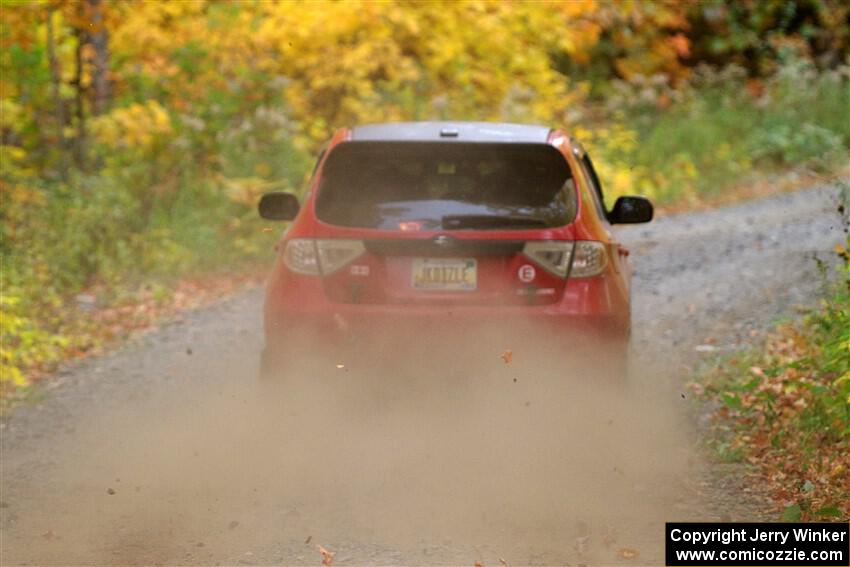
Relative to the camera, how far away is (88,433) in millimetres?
7820

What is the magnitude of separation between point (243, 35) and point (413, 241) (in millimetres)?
9654

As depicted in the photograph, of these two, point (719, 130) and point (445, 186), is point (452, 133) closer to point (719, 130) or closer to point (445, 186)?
point (445, 186)

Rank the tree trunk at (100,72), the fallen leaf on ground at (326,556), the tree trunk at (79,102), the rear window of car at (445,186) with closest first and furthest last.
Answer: the fallen leaf on ground at (326,556) < the rear window of car at (445,186) < the tree trunk at (79,102) < the tree trunk at (100,72)

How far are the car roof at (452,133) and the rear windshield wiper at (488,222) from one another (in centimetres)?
46

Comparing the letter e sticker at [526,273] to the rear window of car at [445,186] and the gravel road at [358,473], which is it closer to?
the rear window of car at [445,186]

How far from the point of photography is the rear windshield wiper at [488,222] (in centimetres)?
642

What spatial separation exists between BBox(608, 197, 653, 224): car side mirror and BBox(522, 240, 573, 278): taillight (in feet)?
4.64

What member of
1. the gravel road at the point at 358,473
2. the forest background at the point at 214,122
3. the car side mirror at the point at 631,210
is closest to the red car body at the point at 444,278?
the gravel road at the point at 358,473

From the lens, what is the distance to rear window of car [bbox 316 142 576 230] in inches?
255

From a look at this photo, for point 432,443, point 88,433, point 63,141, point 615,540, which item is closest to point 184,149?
point 63,141

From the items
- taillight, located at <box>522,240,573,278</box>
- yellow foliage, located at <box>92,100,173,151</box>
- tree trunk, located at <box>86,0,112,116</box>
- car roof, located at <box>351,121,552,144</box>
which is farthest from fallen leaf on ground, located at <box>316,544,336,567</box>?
tree trunk, located at <box>86,0,112,116</box>

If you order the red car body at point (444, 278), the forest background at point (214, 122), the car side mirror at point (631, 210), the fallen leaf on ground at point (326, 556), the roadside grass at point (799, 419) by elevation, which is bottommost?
the forest background at point (214, 122)

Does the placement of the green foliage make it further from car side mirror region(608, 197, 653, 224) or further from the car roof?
the car roof

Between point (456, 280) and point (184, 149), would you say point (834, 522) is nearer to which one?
point (456, 280)
